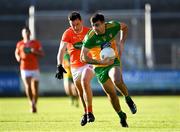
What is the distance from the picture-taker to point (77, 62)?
15789 mm

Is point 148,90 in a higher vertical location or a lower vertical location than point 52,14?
lower

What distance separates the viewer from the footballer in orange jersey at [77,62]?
14906mm

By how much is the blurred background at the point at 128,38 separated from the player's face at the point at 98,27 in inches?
814

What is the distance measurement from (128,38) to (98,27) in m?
23.5

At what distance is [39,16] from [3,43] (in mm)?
2272

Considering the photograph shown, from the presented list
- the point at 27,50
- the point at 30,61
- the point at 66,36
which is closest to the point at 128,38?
the point at 30,61

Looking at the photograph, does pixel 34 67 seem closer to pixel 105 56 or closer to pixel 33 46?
pixel 33 46

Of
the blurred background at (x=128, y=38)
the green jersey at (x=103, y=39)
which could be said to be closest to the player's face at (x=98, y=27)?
the green jersey at (x=103, y=39)

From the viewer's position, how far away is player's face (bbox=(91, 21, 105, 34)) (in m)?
13.4

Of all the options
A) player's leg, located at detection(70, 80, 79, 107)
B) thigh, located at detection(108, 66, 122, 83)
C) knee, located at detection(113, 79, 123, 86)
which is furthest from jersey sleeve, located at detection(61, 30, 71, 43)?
player's leg, located at detection(70, 80, 79, 107)

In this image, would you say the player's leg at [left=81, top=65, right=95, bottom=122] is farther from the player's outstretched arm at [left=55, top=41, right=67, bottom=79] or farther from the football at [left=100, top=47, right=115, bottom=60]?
the football at [left=100, top=47, right=115, bottom=60]

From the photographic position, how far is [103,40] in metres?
13.6

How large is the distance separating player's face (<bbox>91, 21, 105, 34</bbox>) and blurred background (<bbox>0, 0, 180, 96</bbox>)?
20.7 metres

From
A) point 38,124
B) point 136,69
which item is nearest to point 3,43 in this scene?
point 136,69
